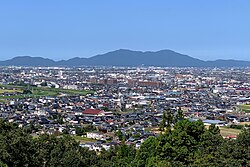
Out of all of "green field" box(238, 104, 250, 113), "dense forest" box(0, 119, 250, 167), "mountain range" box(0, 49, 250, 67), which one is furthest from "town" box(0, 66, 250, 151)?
"mountain range" box(0, 49, 250, 67)

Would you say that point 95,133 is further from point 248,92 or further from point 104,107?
point 248,92

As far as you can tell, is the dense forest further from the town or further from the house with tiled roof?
the house with tiled roof

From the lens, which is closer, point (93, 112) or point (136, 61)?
point (93, 112)

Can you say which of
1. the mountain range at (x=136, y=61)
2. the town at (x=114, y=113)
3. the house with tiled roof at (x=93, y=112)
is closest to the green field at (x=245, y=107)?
the town at (x=114, y=113)

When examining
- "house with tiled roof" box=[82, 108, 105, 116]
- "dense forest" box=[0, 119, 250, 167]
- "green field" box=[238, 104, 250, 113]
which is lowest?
"green field" box=[238, 104, 250, 113]

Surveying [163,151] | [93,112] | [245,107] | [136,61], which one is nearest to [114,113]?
[93,112]

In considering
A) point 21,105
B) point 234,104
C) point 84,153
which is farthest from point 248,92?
point 84,153

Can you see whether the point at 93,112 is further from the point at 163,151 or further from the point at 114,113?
the point at 163,151
